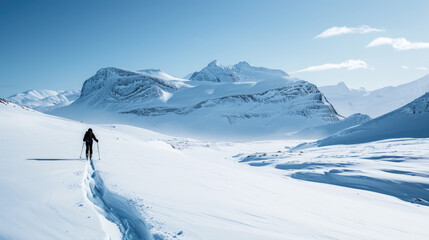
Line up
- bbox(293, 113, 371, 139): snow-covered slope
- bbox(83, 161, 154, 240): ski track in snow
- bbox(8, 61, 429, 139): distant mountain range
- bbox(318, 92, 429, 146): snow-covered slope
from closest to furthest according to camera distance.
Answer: bbox(83, 161, 154, 240): ski track in snow, bbox(318, 92, 429, 146): snow-covered slope, bbox(293, 113, 371, 139): snow-covered slope, bbox(8, 61, 429, 139): distant mountain range

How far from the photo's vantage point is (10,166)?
752 cm

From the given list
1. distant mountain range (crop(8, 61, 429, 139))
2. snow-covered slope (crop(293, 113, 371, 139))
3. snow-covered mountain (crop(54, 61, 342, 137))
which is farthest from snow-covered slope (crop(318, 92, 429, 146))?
snow-covered mountain (crop(54, 61, 342, 137))

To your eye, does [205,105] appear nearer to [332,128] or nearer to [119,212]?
[332,128]

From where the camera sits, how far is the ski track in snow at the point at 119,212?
491cm

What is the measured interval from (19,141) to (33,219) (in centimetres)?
1049

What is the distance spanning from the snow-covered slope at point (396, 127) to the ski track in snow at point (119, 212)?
4763 cm

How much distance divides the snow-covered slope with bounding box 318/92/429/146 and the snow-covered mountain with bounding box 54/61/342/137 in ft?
210

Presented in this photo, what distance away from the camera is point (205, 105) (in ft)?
488

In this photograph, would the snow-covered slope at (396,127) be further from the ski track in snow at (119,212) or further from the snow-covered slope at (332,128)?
the snow-covered slope at (332,128)

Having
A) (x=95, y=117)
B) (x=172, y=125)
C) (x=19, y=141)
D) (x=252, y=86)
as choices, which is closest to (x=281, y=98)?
(x=252, y=86)

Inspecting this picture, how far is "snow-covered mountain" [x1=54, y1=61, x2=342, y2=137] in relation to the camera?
130625 mm

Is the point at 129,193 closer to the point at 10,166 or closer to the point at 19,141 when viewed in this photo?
the point at 10,166

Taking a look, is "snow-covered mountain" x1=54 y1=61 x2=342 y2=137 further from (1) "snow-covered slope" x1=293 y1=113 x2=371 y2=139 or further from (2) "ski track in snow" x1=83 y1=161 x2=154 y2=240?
(2) "ski track in snow" x1=83 y1=161 x2=154 y2=240

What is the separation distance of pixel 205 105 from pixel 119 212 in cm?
14330
